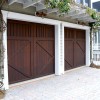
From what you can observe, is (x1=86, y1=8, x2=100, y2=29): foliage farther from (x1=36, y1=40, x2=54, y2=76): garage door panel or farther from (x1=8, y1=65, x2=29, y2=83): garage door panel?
(x1=8, y1=65, x2=29, y2=83): garage door panel

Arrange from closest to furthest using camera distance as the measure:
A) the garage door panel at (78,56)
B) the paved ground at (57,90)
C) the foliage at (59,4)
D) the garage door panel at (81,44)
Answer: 1. the paved ground at (57,90)
2. the foliage at (59,4)
3. the garage door panel at (78,56)
4. the garage door panel at (81,44)

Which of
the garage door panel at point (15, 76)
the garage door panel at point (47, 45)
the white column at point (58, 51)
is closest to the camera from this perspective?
the garage door panel at point (15, 76)

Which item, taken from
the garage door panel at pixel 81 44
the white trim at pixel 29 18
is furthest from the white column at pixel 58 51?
the garage door panel at pixel 81 44

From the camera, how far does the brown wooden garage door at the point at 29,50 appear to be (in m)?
7.01

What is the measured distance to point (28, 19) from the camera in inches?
285

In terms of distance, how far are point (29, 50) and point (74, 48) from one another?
151 inches

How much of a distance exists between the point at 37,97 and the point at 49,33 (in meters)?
3.95

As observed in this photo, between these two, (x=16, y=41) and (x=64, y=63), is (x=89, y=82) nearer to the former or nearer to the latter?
(x=64, y=63)

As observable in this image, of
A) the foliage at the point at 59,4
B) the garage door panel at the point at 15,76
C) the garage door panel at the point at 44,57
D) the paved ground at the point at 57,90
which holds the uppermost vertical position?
the foliage at the point at 59,4

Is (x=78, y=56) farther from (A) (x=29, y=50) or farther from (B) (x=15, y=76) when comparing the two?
(B) (x=15, y=76)

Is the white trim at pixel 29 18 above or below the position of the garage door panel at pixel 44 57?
above

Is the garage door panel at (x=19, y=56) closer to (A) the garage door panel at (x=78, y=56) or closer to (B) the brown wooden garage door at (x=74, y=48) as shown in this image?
(B) the brown wooden garage door at (x=74, y=48)

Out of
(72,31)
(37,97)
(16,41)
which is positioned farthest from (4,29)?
(72,31)

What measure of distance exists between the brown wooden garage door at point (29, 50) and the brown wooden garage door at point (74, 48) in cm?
140
